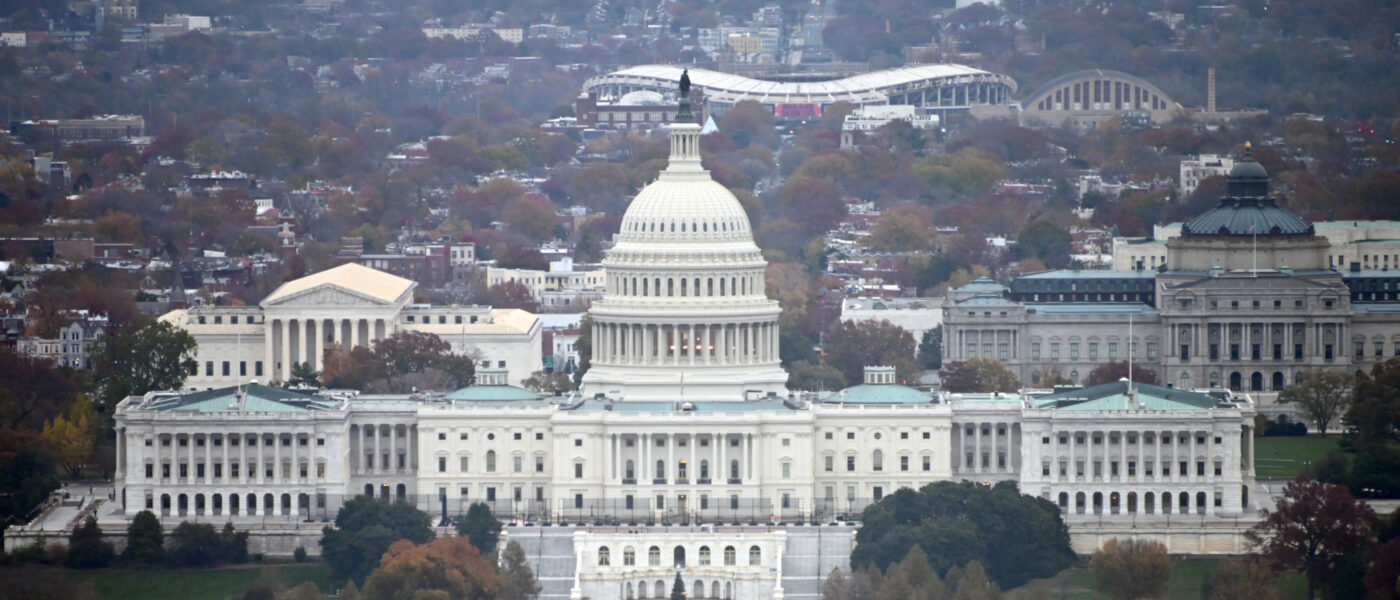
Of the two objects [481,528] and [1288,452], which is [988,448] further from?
[481,528]

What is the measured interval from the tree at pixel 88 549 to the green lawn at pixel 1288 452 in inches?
1801

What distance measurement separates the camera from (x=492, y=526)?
152m

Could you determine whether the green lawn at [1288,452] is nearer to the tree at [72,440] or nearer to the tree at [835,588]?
the tree at [835,588]

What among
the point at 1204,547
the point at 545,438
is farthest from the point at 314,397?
the point at 1204,547

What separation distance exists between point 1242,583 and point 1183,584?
24.5ft

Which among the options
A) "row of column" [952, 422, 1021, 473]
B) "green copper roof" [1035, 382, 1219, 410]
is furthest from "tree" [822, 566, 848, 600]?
"green copper roof" [1035, 382, 1219, 410]

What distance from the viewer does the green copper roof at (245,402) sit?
528 ft

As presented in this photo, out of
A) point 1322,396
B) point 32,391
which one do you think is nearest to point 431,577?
point 32,391

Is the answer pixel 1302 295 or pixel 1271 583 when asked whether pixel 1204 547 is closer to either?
pixel 1271 583

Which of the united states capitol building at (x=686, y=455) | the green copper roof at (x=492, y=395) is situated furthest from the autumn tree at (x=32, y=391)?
the green copper roof at (x=492, y=395)

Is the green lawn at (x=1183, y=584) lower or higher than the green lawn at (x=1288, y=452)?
lower

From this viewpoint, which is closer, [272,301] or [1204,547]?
[1204,547]

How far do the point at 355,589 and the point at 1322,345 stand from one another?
68.0 metres

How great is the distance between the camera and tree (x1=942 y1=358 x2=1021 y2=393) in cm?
18162
